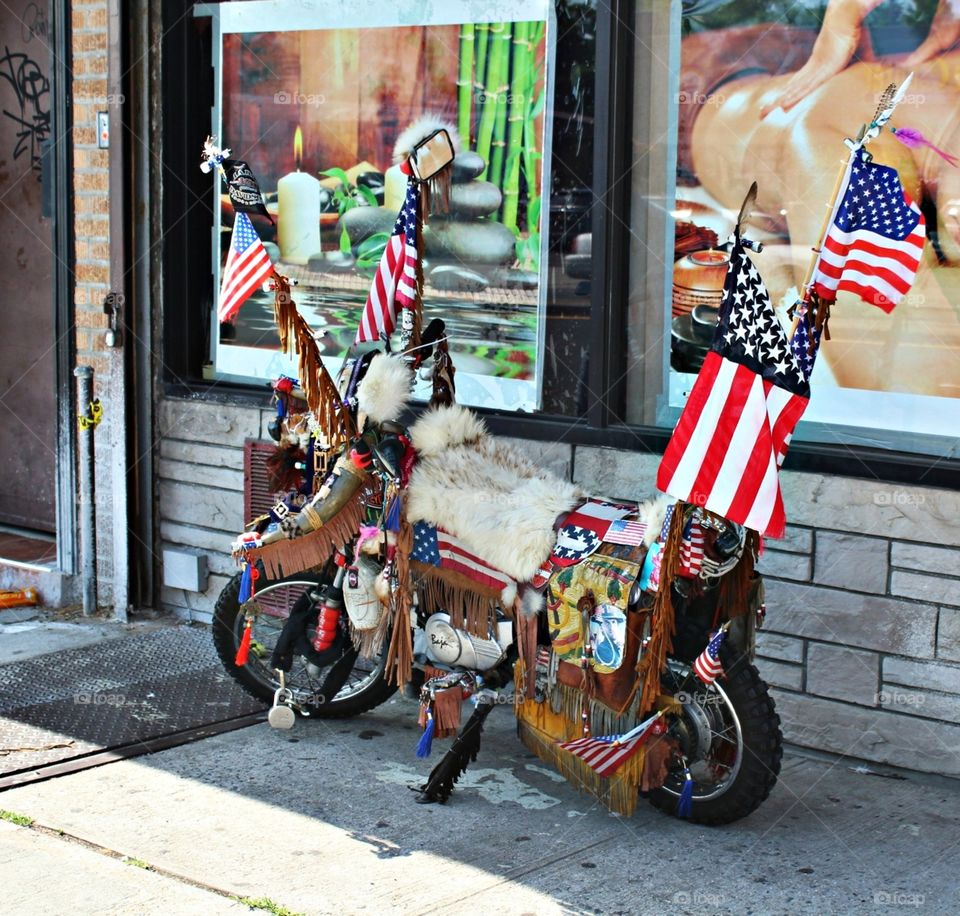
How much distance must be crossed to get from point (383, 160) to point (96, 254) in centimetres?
173

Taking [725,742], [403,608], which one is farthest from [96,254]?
[725,742]

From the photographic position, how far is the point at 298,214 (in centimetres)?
729

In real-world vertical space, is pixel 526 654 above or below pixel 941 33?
below

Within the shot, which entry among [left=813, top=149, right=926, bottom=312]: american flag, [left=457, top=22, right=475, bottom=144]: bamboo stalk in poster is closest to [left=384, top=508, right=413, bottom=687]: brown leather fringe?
[left=813, top=149, right=926, bottom=312]: american flag

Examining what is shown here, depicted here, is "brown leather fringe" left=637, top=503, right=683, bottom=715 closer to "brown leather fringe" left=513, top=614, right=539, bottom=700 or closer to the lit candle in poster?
"brown leather fringe" left=513, top=614, right=539, bottom=700

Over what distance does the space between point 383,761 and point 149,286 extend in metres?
3.22

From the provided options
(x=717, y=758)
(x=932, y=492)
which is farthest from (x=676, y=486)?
(x=932, y=492)

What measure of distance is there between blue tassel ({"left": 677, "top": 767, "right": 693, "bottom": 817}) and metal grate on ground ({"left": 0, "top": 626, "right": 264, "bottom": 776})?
209cm

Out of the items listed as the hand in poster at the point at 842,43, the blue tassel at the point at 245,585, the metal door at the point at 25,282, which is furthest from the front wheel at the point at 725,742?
the metal door at the point at 25,282

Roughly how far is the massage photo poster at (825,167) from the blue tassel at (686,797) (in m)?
1.61

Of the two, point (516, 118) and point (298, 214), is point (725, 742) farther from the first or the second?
point (298, 214)

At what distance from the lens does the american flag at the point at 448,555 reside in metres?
4.98

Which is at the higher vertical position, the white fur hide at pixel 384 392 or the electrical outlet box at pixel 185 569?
the white fur hide at pixel 384 392

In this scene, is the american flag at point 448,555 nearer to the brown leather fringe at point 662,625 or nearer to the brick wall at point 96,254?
the brown leather fringe at point 662,625
